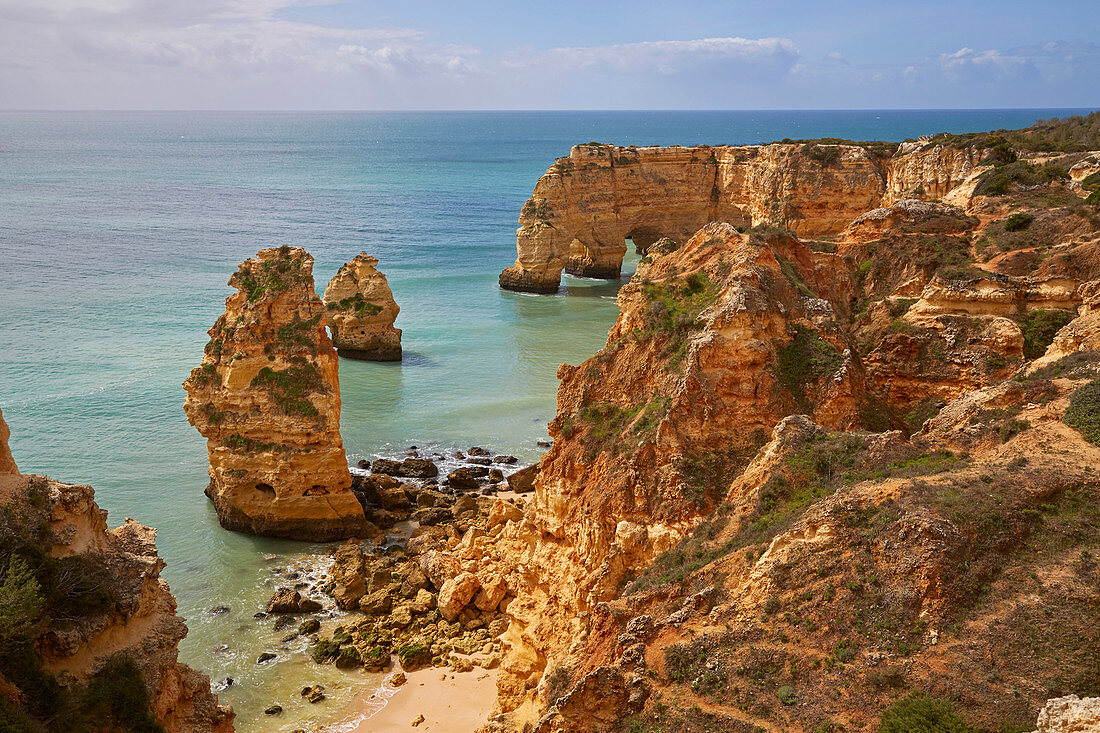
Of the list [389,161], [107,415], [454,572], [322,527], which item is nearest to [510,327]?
[107,415]

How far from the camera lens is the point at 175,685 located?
13312 mm

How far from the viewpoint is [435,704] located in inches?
757

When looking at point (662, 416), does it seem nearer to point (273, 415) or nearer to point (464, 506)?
point (464, 506)

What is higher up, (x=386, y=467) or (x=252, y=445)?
(x=252, y=445)

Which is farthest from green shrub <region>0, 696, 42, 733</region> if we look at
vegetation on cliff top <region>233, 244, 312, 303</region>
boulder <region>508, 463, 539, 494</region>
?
boulder <region>508, 463, 539, 494</region>

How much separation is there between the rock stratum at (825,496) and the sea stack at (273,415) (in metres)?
4.35

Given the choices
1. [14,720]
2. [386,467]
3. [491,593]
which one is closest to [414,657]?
[491,593]

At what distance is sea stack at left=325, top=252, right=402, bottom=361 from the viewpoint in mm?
47438

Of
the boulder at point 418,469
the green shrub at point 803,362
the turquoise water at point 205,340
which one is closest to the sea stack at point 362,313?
the turquoise water at point 205,340

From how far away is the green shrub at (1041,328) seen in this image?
74.5ft

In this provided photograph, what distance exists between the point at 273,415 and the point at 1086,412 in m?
23.1

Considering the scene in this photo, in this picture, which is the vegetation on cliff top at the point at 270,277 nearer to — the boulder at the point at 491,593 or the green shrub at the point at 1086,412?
the boulder at the point at 491,593

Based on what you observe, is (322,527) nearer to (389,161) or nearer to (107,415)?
(107,415)

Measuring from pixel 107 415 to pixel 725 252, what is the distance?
100 feet
